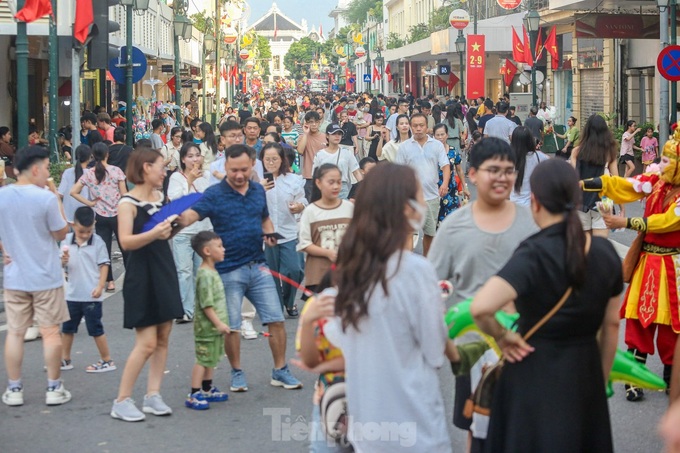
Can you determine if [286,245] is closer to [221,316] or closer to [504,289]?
[221,316]

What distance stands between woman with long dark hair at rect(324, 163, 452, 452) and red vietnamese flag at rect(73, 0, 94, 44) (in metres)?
14.0

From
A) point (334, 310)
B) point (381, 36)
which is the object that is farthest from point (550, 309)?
point (381, 36)

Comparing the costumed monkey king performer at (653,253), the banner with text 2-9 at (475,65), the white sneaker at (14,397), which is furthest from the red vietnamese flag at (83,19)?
the banner with text 2-9 at (475,65)

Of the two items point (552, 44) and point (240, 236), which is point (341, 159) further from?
point (552, 44)

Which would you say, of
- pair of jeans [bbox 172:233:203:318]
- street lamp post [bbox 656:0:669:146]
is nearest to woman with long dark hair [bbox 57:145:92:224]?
pair of jeans [bbox 172:233:203:318]

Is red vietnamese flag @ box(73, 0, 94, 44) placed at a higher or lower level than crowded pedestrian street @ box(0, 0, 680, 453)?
higher

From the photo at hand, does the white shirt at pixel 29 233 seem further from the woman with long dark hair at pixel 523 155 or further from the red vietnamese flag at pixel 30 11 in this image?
the red vietnamese flag at pixel 30 11

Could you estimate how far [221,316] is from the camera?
297 inches

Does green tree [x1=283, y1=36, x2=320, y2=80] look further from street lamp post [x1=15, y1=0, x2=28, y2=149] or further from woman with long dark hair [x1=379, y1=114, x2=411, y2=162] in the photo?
woman with long dark hair [x1=379, y1=114, x2=411, y2=162]

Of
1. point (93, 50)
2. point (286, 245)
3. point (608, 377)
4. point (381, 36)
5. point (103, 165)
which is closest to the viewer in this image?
point (608, 377)

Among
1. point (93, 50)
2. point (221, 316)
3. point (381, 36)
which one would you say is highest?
point (381, 36)

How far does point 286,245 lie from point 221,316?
2.47m

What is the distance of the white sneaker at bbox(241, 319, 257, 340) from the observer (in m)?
9.88

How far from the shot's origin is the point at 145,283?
7.24 m
